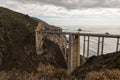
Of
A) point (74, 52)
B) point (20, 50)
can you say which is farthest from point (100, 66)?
point (20, 50)

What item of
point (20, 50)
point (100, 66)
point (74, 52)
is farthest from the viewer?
point (20, 50)

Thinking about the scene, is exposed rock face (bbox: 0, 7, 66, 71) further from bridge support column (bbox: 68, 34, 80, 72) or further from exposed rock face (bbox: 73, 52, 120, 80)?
exposed rock face (bbox: 73, 52, 120, 80)

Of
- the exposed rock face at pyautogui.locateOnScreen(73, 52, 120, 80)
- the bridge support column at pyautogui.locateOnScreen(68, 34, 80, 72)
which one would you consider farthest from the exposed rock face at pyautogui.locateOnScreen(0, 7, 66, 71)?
the exposed rock face at pyautogui.locateOnScreen(73, 52, 120, 80)

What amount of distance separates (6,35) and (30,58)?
1565 cm

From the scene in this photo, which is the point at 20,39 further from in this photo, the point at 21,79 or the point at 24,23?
the point at 21,79

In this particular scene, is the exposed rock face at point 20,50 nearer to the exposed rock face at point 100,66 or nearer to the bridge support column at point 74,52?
the bridge support column at point 74,52

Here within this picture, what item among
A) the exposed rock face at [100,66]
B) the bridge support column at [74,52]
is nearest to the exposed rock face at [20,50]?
the bridge support column at [74,52]

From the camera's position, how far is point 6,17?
11675 centimetres

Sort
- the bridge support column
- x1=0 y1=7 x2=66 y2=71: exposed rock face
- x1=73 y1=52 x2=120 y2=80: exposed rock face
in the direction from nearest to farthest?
x1=73 y1=52 x2=120 y2=80: exposed rock face < the bridge support column < x1=0 y1=7 x2=66 y2=71: exposed rock face

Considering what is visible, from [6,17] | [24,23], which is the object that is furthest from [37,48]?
[6,17]

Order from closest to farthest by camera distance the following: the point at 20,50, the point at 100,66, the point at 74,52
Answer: the point at 100,66, the point at 74,52, the point at 20,50

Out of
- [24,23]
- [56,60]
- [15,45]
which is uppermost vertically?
[24,23]

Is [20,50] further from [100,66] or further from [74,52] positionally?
[100,66]

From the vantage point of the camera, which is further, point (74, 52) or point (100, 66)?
point (74, 52)
